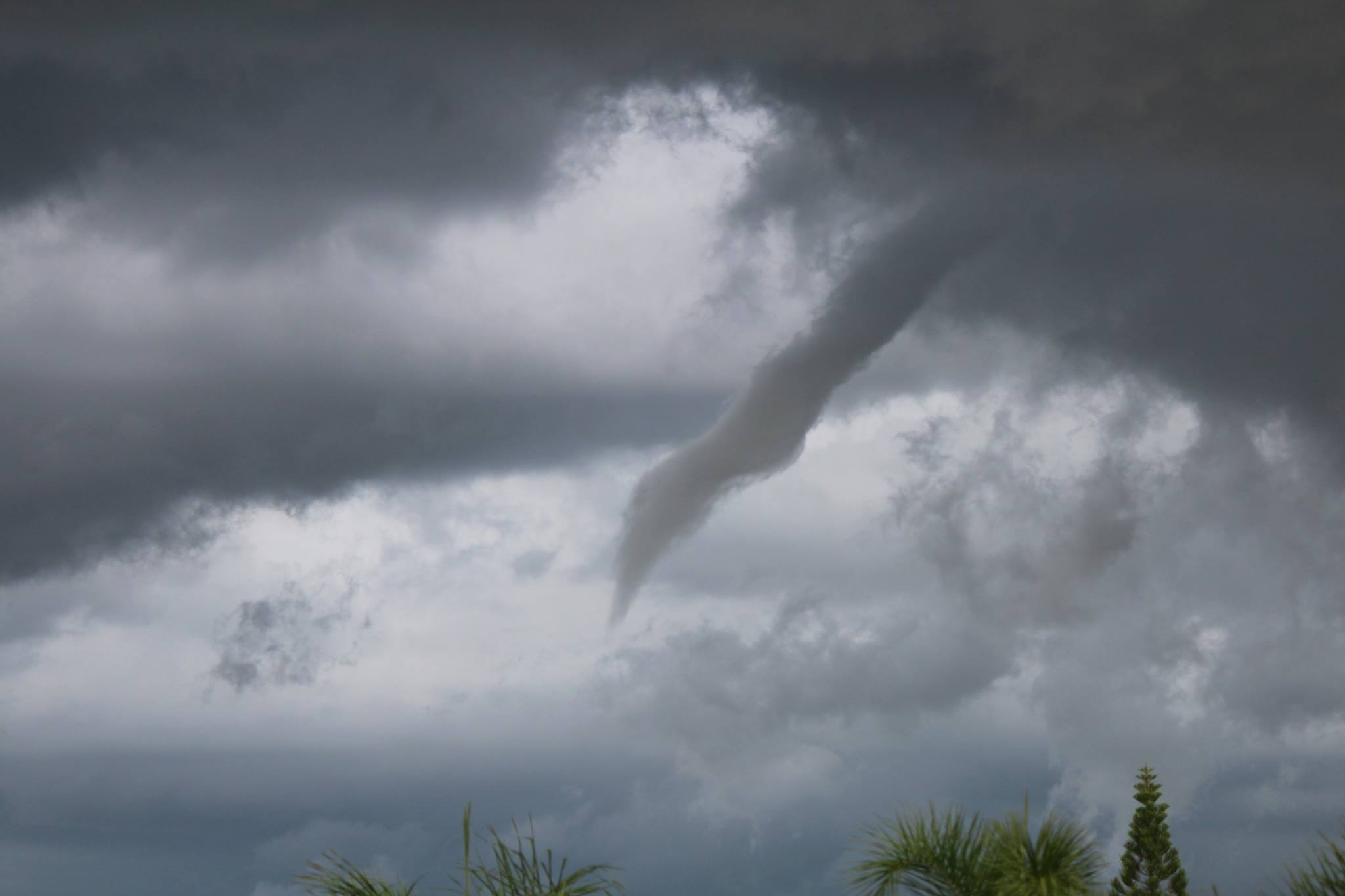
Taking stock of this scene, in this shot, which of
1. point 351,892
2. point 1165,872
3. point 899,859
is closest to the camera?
point 351,892

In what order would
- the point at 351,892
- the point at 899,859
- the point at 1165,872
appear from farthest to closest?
the point at 1165,872, the point at 899,859, the point at 351,892

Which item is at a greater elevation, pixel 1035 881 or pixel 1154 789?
pixel 1154 789

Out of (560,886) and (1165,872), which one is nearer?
(560,886)

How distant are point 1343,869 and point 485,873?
17156 millimetres

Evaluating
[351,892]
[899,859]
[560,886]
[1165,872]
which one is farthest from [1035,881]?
[1165,872]

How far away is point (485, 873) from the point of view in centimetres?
3294

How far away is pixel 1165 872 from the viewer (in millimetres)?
97688

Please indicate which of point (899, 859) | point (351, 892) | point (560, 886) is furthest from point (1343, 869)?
point (351, 892)

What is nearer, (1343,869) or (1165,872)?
(1343,869)

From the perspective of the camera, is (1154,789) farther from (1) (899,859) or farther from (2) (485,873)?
(2) (485,873)

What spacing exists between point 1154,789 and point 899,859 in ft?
227

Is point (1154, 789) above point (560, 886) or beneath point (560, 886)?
above

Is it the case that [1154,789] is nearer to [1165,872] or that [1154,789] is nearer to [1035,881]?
[1165,872]

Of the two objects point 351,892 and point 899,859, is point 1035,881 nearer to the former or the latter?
point 899,859
